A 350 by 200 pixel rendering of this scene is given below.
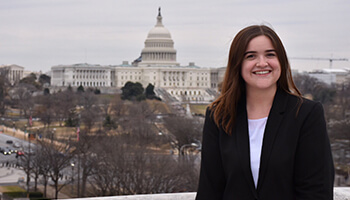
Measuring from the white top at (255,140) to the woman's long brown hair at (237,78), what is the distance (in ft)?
0.46

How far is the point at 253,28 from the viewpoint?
453 centimetres

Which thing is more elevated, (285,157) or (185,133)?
(285,157)

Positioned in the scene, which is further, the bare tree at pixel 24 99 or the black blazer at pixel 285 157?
the bare tree at pixel 24 99

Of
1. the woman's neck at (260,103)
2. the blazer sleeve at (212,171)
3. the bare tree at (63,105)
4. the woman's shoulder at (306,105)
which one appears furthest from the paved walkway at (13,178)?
the woman's shoulder at (306,105)

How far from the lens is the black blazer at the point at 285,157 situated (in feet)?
14.0

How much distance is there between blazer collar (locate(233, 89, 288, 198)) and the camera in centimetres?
437

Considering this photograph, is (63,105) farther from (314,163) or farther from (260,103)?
(314,163)

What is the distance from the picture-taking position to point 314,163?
4.26 metres

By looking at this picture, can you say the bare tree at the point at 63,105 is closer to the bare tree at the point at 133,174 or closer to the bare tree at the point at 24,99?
the bare tree at the point at 24,99

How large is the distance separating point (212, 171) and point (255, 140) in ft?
1.25

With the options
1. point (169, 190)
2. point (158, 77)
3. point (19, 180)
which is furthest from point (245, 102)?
point (158, 77)

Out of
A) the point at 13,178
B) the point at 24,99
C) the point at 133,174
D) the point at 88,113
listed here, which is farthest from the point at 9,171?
the point at 24,99

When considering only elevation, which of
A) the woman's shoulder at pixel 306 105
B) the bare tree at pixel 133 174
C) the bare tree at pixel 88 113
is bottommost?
the bare tree at pixel 133 174

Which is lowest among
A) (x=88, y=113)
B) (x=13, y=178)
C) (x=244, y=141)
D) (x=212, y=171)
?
(x=13, y=178)
